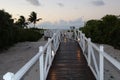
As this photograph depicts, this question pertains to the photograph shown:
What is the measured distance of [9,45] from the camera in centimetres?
2838

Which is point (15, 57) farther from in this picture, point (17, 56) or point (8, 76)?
point (8, 76)

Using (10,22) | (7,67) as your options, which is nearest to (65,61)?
(7,67)

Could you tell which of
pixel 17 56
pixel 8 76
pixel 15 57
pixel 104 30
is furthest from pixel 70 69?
pixel 104 30

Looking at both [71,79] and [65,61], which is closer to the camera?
[71,79]

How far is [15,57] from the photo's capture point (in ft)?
81.8

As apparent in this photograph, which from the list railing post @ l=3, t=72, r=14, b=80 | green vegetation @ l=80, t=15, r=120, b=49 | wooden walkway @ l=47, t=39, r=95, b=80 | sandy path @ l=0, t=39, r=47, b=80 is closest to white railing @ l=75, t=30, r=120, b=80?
wooden walkway @ l=47, t=39, r=95, b=80

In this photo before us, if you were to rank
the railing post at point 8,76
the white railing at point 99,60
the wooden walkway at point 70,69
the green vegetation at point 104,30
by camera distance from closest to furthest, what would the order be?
1. the railing post at point 8,76
2. the white railing at point 99,60
3. the wooden walkway at point 70,69
4. the green vegetation at point 104,30

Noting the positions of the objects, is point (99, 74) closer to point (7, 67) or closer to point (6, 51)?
point (7, 67)

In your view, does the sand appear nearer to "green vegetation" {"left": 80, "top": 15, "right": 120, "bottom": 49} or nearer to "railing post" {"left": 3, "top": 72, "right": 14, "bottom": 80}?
"green vegetation" {"left": 80, "top": 15, "right": 120, "bottom": 49}

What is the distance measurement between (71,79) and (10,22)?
17980 millimetres

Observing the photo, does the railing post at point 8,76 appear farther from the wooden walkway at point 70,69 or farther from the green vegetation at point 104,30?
the green vegetation at point 104,30

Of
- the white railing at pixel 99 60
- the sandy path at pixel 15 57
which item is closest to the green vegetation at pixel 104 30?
the sandy path at pixel 15 57

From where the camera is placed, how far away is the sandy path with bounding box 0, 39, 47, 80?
22312 millimetres

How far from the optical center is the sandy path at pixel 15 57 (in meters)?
22.3
